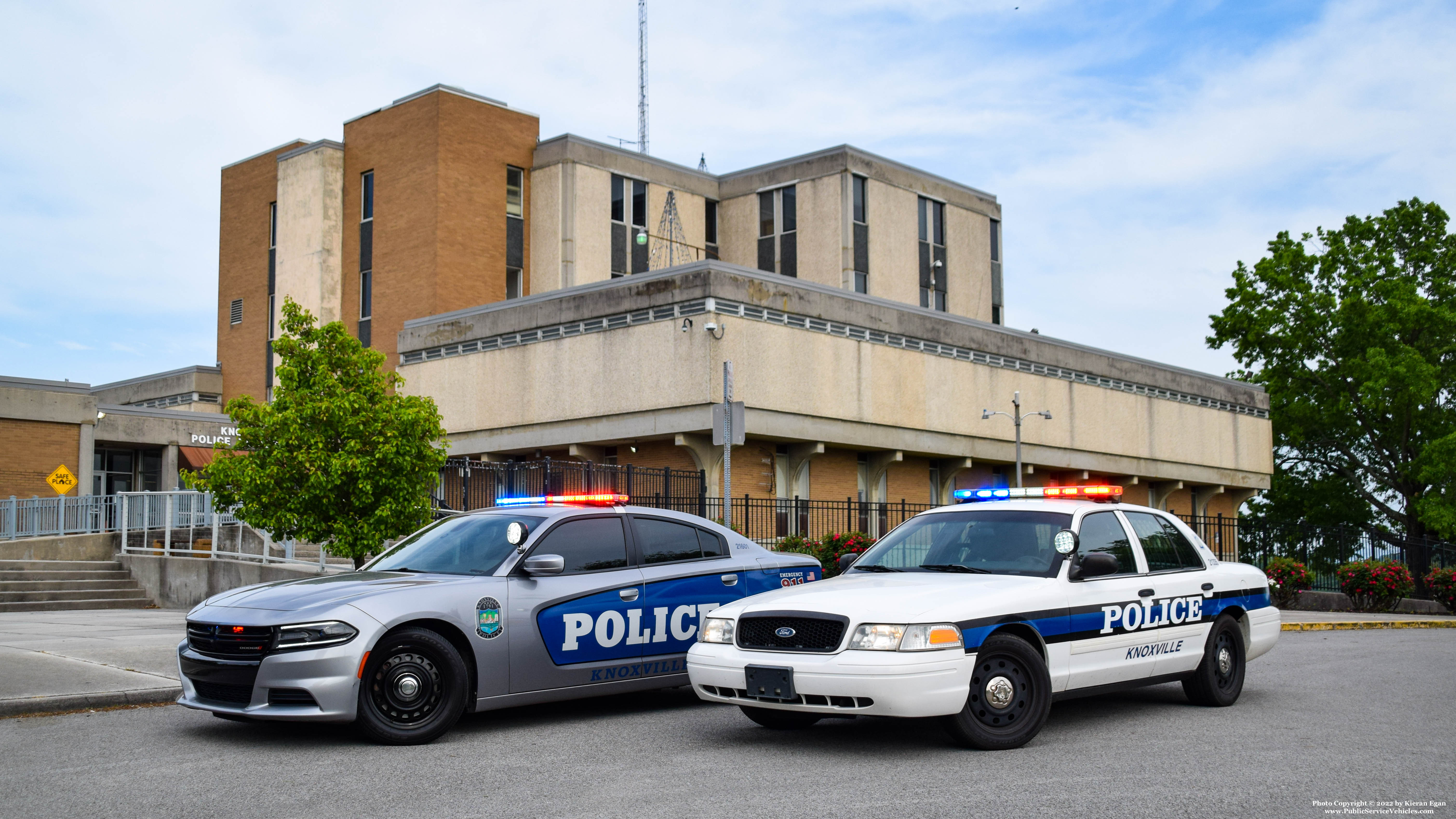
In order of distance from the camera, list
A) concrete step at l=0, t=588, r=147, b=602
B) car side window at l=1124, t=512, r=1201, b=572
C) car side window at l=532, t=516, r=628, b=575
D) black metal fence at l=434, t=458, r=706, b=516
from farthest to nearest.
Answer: concrete step at l=0, t=588, r=147, b=602 < black metal fence at l=434, t=458, r=706, b=516 < car side window at l=1124, t=512, r=1201, b=572 < car side window at l=532, t=516, r=628, b=575

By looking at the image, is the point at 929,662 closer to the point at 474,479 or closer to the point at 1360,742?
the point at 1360,742

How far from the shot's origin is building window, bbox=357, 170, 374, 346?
45.8 m

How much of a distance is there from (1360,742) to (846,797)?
12.3 feet

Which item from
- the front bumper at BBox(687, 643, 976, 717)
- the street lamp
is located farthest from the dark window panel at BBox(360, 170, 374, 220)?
the front bumper at BBox(687, 643, 976, 717)

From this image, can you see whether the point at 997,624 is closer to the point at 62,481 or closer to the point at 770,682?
the point at 770,682

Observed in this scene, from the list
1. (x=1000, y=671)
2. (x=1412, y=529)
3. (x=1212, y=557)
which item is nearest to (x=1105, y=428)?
(x=1412, y=529)

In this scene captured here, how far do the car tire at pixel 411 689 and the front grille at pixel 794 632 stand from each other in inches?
74.1

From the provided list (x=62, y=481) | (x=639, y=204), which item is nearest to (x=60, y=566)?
(x=62, y=481)

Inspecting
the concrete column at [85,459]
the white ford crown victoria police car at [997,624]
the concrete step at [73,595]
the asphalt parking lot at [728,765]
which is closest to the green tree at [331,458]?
the asphalt parking lot at [728,765]

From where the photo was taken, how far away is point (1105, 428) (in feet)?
130

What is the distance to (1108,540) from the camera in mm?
9266

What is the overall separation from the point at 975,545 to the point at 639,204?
126 feet

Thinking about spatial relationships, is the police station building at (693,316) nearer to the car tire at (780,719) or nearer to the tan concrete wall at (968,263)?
the tan concrete wall at (968,263)

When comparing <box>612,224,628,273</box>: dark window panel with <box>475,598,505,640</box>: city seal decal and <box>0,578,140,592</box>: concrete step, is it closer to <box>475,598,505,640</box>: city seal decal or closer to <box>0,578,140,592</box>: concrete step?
<box>0,578,140,592</box>: concrete step
